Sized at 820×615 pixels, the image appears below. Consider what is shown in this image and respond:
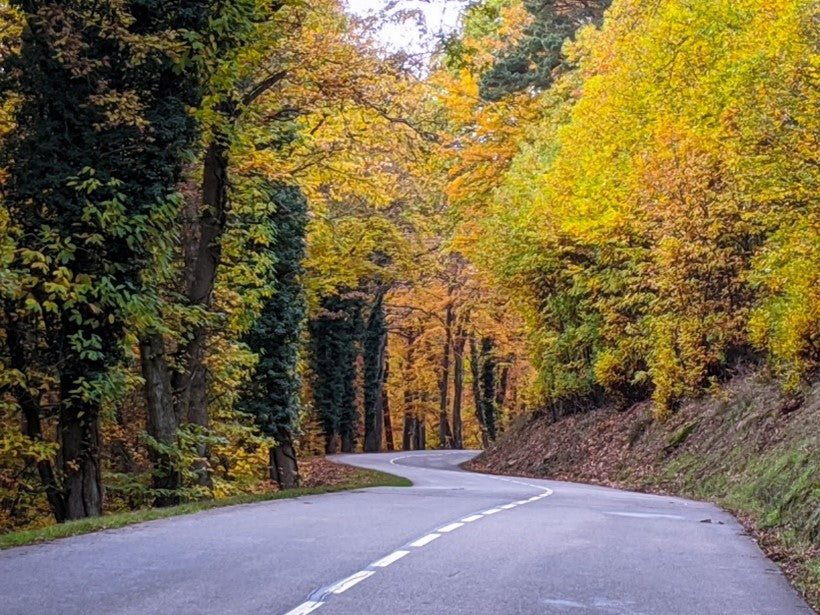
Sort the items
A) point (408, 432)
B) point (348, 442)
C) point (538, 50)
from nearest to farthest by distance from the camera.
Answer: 1. point (538, 50)
2. point (348, 442)
3. point (408, 432)

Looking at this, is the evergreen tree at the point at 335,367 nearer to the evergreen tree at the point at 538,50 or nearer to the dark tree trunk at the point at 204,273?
the evergreen tree at the point at 538,50

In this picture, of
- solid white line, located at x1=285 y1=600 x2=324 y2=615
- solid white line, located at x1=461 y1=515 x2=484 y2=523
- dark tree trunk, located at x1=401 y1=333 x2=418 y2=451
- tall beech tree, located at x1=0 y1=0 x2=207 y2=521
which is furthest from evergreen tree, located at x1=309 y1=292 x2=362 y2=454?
solid white line, located at x1=285 y1=600 x2=324 y2=615

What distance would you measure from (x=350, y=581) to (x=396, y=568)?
0.80m

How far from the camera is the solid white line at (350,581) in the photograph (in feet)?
22.6

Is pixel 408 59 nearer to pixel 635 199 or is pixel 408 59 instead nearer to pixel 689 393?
pixel 635 199

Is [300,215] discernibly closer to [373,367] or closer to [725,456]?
[725,456]

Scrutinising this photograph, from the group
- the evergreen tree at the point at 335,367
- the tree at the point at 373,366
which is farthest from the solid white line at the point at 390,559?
the tree at the point at 373,366

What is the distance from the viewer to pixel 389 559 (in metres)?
8.44

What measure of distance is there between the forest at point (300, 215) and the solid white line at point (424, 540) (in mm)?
4892

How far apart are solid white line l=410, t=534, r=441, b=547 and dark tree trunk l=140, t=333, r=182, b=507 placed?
6.98 m

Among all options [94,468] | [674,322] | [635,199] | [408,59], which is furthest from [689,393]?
[94,468]

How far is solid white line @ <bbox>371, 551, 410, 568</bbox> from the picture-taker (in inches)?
320

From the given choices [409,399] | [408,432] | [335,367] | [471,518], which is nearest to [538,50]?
[335,367]

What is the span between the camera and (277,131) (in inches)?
686
